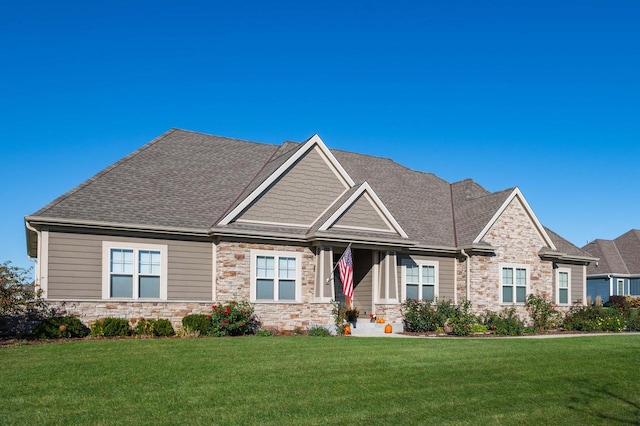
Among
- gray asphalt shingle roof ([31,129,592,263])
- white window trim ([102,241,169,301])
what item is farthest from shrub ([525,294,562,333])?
white window trim ([102,241,169,301])

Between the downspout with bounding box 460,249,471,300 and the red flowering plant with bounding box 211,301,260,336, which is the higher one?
the downspout with bounding box 460,249,471,300

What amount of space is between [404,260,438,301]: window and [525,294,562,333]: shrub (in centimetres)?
433

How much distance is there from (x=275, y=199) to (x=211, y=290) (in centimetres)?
411

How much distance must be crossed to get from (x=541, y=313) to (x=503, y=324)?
3.62m

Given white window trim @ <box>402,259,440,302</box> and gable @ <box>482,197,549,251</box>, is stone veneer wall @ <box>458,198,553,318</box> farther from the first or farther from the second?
white window trim @ <box>402,259,440,302</box>

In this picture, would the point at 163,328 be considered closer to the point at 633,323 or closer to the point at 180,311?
the point at 180,311

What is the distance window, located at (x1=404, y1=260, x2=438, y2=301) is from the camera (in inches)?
1037

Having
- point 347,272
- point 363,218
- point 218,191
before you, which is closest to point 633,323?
point 363,218

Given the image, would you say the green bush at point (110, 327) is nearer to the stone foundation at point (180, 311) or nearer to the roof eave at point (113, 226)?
the stone foundation at point (180, 311)

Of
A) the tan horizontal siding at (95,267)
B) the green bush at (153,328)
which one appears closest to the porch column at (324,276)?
the tan horizontal siding at (95,267)

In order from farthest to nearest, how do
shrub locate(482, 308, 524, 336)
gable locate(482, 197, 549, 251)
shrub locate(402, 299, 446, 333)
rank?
gable locate(482, 197, 549, 251) < shrub locate(402, 299, 446, 333) < shrub locate(482, 308, 524, 336)

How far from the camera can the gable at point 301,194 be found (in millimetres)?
22984

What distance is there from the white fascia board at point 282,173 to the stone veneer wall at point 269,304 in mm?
1062

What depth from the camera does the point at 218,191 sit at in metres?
24.1
